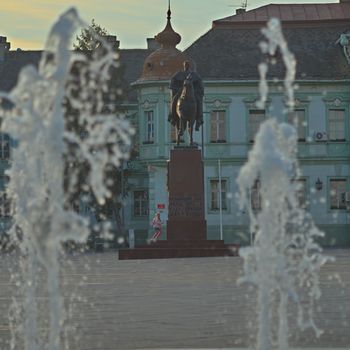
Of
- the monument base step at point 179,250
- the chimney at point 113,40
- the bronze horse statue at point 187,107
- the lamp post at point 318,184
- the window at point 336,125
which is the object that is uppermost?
the chimney at point 113,40

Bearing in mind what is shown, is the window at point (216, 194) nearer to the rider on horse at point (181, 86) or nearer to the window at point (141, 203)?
the window at point (141, 203)

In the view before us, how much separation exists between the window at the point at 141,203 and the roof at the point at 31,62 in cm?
461

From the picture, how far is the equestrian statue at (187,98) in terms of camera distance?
33.9 m

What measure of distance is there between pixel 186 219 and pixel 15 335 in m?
19.9

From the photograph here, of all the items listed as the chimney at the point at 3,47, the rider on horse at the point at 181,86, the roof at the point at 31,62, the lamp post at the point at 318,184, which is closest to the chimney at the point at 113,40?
the roof at the point at 31,62

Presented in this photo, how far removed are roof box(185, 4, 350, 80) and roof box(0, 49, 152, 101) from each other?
5782 mm

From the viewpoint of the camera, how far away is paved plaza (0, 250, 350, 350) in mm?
11641

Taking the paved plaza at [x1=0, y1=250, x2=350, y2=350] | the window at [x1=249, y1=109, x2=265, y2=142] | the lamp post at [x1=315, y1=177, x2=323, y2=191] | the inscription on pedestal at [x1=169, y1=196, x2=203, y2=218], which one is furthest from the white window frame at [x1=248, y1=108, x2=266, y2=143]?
the paved plaza at [x1=0, y1=250, x2=350, y2=350]

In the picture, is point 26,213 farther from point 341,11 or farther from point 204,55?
point 341,11

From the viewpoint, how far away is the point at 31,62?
211 ft

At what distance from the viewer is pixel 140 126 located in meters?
53.4

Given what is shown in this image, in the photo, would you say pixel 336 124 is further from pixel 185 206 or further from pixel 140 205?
pixel 185 206

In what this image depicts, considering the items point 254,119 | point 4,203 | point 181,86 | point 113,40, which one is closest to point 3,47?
point 113,40

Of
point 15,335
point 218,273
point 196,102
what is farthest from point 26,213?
point 196,102
